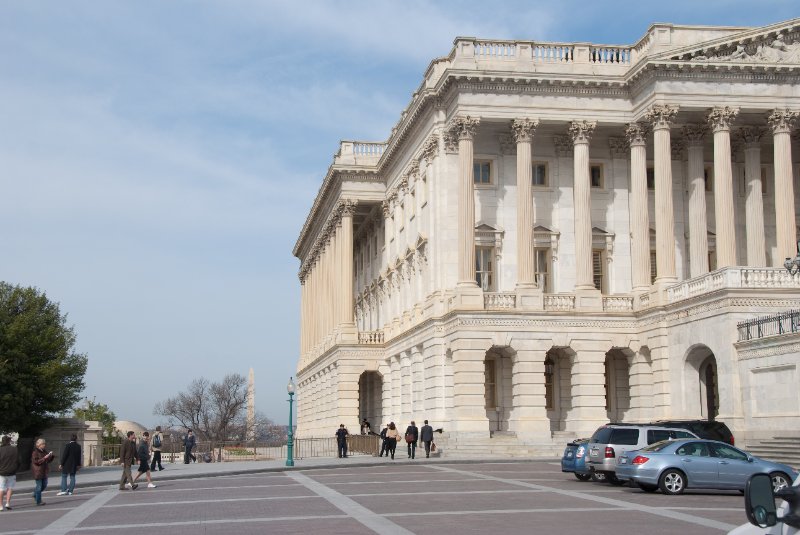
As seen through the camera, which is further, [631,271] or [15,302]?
[631,271]

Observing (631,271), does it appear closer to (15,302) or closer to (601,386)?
(601,386)

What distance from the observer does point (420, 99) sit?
5559 centimetres

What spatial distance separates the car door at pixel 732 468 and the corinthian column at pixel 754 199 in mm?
26259

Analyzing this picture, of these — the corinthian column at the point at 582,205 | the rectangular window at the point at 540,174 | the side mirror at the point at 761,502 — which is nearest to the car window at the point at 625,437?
the corinthian column at the point at 582,205

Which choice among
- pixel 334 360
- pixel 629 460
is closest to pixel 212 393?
pixel 334 360

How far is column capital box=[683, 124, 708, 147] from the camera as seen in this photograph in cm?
5253

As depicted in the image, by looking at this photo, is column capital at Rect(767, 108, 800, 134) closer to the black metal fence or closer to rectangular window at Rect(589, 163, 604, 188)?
rectangular window at Rect(589, 163, 604, 188)

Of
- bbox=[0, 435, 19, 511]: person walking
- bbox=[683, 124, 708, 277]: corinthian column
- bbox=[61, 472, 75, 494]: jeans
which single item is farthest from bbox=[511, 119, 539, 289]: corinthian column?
bbox=[0, 435, 19, 511]: person walking

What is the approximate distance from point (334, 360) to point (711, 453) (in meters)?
50.2

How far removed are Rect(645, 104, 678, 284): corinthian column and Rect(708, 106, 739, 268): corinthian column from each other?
2055mm

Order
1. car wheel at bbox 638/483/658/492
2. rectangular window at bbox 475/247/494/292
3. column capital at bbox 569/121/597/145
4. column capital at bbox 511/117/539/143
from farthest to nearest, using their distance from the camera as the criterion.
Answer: rectangular window at bbox 475/247/494/292
column capital at bbox 569/121/597/145
column capital at bbox 511/117/539/143
car wheel at bbox 638/483/658/492

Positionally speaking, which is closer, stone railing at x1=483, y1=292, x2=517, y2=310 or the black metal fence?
the black metal fence

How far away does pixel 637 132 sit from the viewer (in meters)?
52.0

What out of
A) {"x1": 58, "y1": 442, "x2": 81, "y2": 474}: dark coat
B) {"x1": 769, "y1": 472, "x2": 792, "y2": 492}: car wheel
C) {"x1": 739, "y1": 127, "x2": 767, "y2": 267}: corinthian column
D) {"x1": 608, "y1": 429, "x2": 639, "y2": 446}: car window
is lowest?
{"x1": 769, "y1": 472, "x2": 792, "y2": 492}: car wheel
